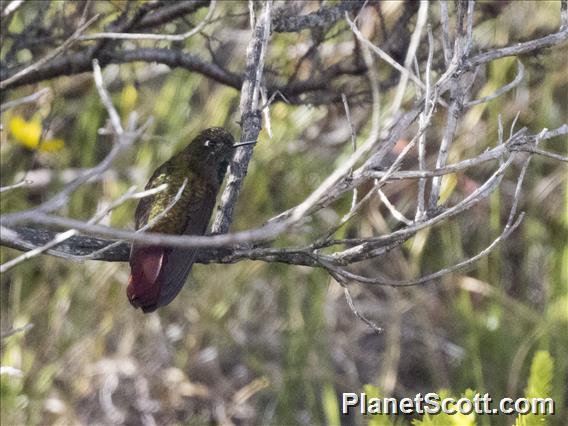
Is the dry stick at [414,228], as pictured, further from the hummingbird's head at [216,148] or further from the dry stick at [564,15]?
the hummingbird's head at [216,148]

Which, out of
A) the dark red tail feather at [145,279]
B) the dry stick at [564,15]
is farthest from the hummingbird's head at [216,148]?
the dry stick at [564,15]

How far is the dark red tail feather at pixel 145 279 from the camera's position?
258 cm

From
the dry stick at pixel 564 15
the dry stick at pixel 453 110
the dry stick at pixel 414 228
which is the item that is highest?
the dry stick at pixel 564 15

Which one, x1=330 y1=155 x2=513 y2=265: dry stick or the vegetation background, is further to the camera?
the vegetation background

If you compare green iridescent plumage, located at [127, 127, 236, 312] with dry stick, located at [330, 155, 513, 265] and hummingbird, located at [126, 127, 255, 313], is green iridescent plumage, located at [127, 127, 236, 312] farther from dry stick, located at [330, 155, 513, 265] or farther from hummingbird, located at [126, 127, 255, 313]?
dry stick, located at [330, 155, 513, 265]

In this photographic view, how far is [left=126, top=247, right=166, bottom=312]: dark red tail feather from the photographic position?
258 centimetres

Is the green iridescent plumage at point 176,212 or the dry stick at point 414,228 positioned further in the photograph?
the green iridescent plumage at point 176,212

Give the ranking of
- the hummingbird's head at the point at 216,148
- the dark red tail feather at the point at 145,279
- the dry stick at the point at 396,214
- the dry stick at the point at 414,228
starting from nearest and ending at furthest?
the dry stick at the point at 414,228 < the dry stick at the point at 396,214 < the dark red tail feather at the point at 145,279 < the hummingbird's head at the point at 216,148

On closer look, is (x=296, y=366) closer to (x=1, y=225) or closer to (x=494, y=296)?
(x=494, y=296)

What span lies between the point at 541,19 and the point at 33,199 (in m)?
2.83

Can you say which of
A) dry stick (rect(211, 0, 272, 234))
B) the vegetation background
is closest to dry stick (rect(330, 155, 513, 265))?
dry stick (rect(211, 0, 272, 234))

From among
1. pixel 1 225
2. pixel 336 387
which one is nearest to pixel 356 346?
pixel 336 387

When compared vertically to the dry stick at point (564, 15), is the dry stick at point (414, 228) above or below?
below

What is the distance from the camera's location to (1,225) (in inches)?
64.5
